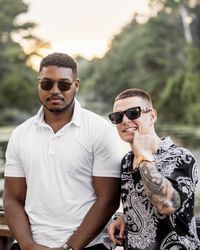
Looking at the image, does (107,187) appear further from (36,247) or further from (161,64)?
(161,64)

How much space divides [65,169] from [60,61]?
240 millimetres

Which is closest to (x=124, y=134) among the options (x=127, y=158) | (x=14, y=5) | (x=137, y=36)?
(x=127, y=158)

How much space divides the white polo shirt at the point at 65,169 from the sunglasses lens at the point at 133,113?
0.33 ft

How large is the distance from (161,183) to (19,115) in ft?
33.1

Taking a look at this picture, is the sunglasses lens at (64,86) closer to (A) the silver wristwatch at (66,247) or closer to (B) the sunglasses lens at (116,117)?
(B) the sunglasses lens at (116,117)

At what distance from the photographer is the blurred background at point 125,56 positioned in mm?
8062

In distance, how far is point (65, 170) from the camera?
95 centimetres

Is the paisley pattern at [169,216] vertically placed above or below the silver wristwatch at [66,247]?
above

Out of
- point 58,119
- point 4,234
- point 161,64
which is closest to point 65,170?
point 58,119

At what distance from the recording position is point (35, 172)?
97 centimetres

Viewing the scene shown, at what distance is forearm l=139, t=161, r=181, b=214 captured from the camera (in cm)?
77

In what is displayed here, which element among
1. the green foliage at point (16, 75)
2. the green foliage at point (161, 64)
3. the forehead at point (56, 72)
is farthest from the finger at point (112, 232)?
the green foliage at point (16, 75)

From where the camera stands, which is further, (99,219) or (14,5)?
(14,5)

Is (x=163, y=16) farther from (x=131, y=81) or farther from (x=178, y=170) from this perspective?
(x=178, y=170)
